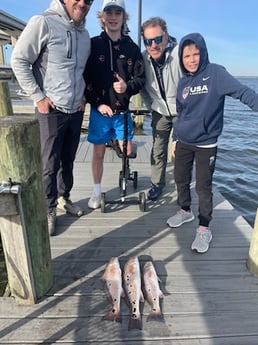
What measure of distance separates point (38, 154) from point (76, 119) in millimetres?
1253

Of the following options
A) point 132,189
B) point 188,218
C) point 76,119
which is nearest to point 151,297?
point 188,218

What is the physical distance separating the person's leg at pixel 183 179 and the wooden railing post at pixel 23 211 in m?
1.53

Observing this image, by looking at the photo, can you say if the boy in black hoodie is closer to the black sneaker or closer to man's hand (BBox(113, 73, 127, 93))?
man's hand (BBox(113, 73, 127, 93))

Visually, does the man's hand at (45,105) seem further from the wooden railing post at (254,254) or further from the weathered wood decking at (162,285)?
the wooden railing post at (254,254)

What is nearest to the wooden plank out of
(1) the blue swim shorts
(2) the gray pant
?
(1) the blue swim shorts

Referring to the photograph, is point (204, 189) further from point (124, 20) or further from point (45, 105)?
point (124, 20)

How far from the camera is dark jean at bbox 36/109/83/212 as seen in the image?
317 centimetres

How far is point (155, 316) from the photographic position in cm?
230

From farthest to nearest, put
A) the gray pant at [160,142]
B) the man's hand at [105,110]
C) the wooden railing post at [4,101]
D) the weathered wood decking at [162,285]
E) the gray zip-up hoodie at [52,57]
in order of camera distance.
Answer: the wooden railing post at [4,101], the gray pant at [160,142], the man's hand at [105,110], the gray zip-up hoodie at [52,57], the weathered wood decking at [162,285]

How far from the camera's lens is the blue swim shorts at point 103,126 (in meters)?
3.73

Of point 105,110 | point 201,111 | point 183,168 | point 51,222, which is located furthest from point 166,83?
point 51,222

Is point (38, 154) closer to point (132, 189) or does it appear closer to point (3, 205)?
point (3, 205)

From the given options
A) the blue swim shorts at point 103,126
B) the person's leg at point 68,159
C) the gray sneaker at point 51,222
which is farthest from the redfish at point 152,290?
the blue swim shorts at point 103,126

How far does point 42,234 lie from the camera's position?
2.37 metres
